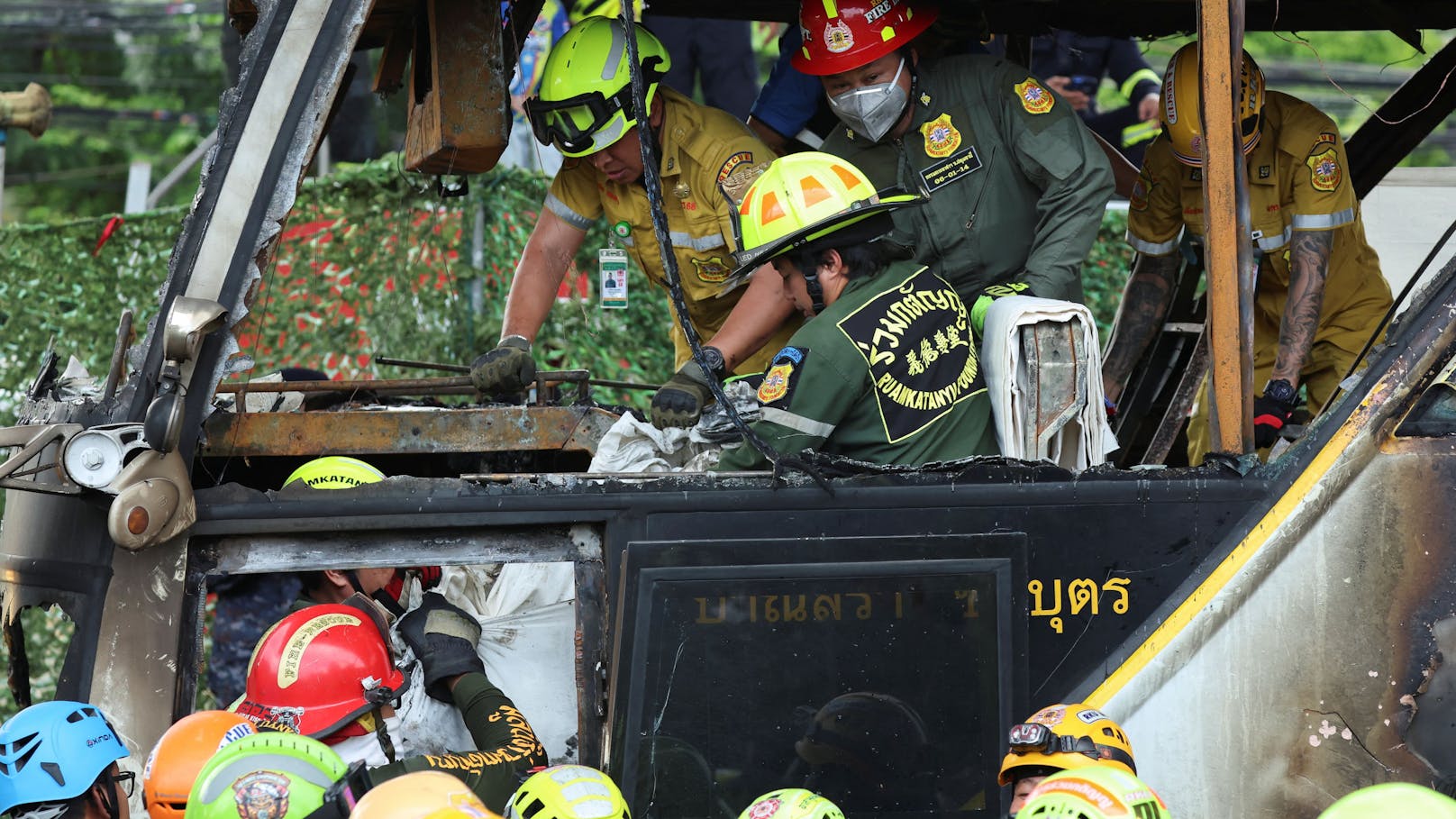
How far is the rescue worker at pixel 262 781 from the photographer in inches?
113

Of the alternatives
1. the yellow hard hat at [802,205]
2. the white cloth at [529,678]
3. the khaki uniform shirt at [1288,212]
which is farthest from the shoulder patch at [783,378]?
the khaki uniform shirt at [1288,212]

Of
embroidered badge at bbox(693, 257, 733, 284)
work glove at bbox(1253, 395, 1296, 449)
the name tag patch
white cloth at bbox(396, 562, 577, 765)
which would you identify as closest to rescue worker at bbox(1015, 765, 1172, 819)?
white cloth at bbox(396, 562, 577, 765)

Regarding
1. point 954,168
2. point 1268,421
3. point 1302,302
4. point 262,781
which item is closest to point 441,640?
point 262,781

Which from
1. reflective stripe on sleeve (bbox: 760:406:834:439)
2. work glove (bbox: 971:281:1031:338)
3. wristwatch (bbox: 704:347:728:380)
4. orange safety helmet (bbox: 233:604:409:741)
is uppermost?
work glove (bbox: 971:281:1031:338)

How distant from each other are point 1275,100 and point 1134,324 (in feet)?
3.21

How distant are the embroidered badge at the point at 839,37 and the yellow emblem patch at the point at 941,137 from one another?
0.34 metres

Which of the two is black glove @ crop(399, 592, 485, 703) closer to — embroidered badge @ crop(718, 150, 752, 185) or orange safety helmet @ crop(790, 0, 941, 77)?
embroidered badge @ crop(718, 150, 752, 185)

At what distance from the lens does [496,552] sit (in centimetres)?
329

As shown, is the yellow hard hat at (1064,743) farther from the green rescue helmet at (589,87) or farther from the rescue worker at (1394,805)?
the green rescue helmet at (589,87)

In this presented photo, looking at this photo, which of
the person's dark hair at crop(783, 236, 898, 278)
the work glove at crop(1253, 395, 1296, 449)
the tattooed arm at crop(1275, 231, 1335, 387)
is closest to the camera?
the person's dark hair at crop(783, 236, 898, 278)

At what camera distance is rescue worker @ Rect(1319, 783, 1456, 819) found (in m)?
2.59

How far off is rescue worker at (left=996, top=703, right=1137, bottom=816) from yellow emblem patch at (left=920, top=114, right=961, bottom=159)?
216cm

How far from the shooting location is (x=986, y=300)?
13.3ft

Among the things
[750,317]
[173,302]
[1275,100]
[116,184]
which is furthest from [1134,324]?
[116,184]
